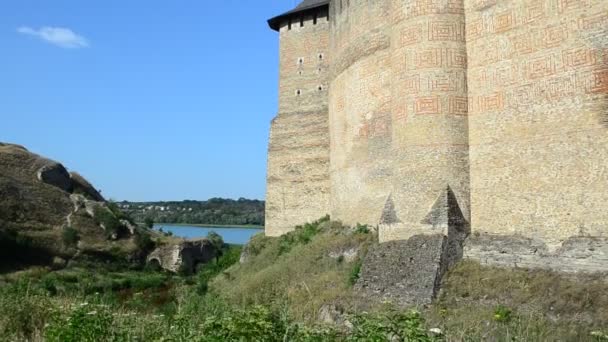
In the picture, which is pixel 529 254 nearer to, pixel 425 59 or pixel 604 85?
pixel 604 85

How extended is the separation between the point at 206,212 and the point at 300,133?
103 meters

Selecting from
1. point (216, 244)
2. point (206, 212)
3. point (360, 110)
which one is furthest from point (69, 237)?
point (206, 212)

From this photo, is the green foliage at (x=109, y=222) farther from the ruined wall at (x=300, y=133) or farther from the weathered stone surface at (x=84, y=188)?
the ruined wall at (x=300, y=133)

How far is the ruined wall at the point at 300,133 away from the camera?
19.2m

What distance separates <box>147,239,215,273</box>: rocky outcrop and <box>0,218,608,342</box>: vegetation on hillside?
17704 mm

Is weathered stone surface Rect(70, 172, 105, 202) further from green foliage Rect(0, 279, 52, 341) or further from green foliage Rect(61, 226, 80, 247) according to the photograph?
green foliage Rect(0, 279, 52, 341)

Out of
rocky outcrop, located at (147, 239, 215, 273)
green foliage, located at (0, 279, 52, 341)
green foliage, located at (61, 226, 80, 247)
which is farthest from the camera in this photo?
rocky outcrop, located at (147, 239, 215, 273)

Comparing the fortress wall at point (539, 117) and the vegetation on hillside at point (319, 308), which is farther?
the fortress wall at point (539, 117)

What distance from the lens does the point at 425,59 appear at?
11.6 m

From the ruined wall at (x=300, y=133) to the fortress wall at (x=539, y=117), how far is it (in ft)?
27.0

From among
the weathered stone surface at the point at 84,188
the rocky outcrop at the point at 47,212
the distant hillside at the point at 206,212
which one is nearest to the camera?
the rocky outcrop at the point at 47,212

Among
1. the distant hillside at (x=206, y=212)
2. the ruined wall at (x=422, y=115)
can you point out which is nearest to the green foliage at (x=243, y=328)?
the ruined wall at (x=422, y=115)

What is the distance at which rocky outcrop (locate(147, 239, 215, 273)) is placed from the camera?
1446 inches

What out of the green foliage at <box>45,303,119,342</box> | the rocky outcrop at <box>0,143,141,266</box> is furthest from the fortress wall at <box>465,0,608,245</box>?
the rocky outcrop at <box>0,143,141,266</box>
